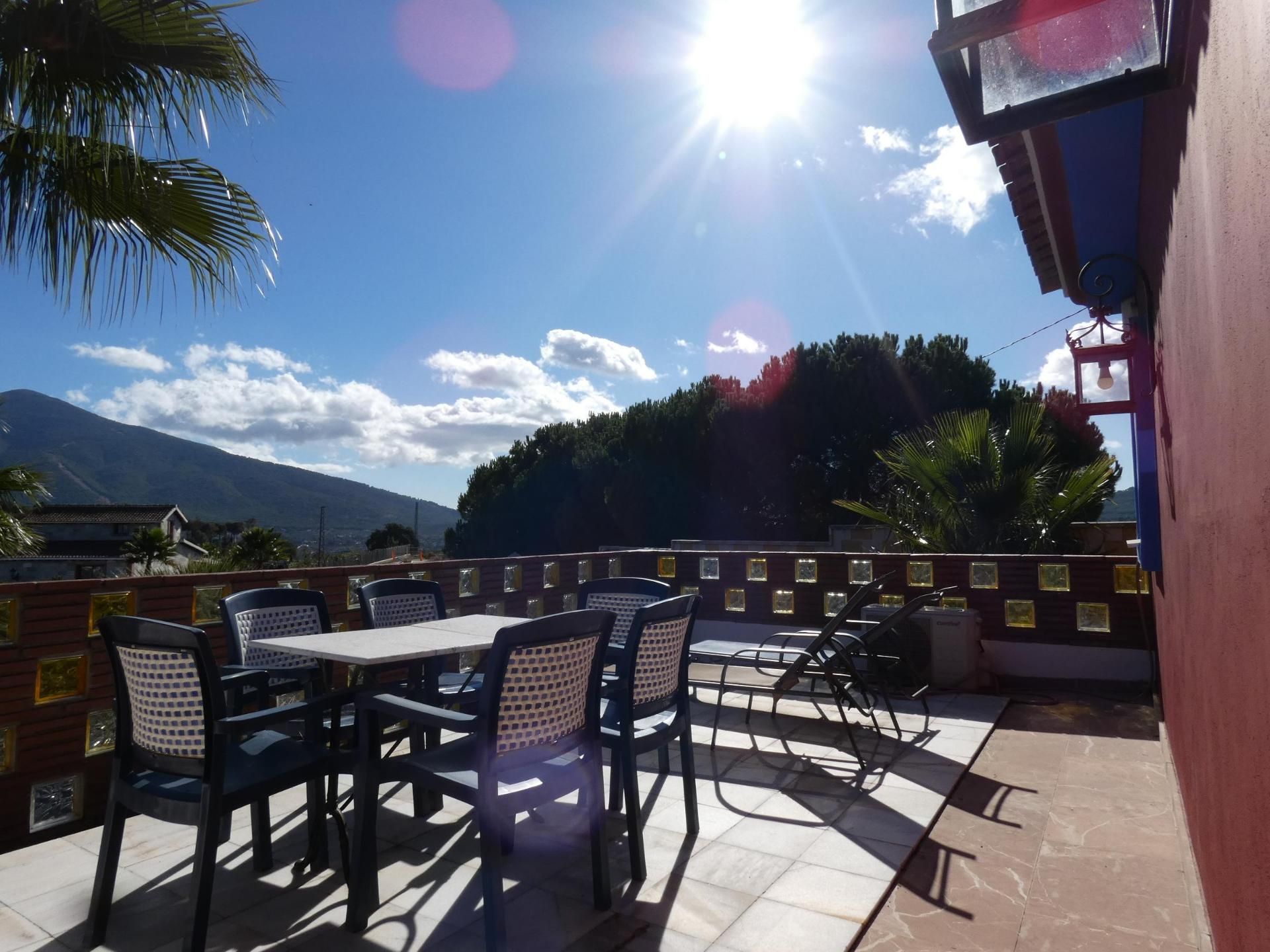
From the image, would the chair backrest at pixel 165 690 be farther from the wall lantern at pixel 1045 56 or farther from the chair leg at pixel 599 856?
the wall lantern at pixel 1045 56

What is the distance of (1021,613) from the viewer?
5.67 m

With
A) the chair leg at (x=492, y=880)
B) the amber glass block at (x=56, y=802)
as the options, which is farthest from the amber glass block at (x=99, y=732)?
the chair leg at (x=492, y=880)

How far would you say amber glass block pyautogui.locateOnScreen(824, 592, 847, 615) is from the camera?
6195 mm

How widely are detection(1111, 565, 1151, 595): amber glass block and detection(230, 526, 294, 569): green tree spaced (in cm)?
2139

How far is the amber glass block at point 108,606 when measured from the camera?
10.4 ft

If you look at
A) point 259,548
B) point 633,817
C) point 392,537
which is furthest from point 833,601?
point 392,537

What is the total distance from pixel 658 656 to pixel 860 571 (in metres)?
3.69

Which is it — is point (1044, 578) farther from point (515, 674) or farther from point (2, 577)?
point (2, 577)

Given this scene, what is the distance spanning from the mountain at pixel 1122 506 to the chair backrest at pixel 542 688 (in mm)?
3279

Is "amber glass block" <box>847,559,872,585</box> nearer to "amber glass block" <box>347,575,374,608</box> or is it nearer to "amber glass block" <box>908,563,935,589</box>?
"amber glass block" <box>908,563,935,589</box>

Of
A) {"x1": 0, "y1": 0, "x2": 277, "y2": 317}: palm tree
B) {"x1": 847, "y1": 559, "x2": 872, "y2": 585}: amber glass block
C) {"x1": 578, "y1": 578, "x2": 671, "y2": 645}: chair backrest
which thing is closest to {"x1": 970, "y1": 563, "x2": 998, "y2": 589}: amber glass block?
{"x1": 847, "y1": 559, "x2": 872, "y2": 585}: amber glass block

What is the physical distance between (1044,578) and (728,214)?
5.50 m

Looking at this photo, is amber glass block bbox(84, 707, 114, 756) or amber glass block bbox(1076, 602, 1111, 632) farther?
amber glass block bbox(1076, 602, 1111, 632)

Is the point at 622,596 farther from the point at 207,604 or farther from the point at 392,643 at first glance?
the point at 207,604
